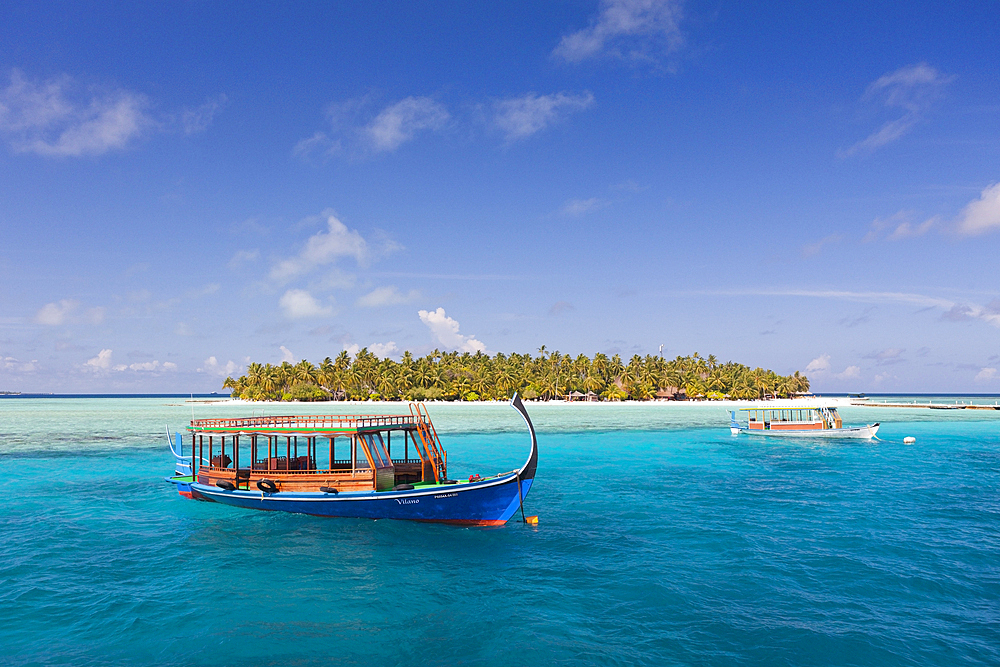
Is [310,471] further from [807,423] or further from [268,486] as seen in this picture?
[807,423]

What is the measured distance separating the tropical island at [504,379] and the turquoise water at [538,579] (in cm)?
11185

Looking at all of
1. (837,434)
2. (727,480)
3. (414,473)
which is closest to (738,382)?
(837,434)

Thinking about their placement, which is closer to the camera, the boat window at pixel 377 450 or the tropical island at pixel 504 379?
the boat window at pixel 377 450

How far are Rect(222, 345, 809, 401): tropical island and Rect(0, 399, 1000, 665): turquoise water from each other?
11185cm

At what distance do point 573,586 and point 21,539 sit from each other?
19409 mm

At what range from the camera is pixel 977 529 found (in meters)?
20.6

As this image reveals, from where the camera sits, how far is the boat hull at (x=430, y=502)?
64.0 ft

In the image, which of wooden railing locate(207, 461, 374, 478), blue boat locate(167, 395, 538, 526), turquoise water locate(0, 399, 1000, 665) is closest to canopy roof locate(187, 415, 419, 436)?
blue boat locate(167, 395, 538, 526)

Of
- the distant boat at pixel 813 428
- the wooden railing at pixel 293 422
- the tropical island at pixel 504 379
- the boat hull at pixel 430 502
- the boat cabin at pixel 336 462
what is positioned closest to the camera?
the boat hull at pixel 430 502

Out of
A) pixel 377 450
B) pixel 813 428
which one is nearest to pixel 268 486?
pixel 377 450

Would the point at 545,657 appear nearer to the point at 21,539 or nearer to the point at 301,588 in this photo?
the point at 301,588

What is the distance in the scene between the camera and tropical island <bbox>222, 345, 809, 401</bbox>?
142125mm

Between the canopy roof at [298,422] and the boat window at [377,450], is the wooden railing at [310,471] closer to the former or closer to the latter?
the boat window at [377,450]

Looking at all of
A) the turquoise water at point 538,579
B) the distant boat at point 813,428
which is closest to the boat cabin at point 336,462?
the turquoise water at point 538,579
